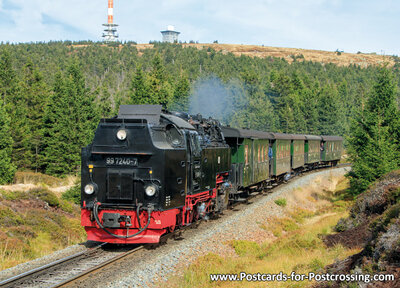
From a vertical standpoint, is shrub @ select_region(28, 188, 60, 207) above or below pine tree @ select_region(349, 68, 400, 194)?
below

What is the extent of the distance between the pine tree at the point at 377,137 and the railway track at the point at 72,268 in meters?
15.8

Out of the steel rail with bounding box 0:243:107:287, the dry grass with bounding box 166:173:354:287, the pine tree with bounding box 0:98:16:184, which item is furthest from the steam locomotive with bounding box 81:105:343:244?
the pine tree with bounding box 0:98:16:184

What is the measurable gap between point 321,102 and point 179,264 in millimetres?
77208

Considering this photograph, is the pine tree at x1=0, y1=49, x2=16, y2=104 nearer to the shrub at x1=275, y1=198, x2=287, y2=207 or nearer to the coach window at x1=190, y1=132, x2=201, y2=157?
the shrub at x1=275, y1=198, x2=287, y2=207

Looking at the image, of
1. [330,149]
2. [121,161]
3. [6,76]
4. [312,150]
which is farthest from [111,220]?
[6,76]

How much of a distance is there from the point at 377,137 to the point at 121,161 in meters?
17.7

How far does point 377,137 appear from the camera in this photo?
2292cm

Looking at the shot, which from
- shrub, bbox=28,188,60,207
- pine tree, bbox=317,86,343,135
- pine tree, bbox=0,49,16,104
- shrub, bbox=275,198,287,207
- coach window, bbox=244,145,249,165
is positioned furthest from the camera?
pine tree, bbox=317,86,343,135

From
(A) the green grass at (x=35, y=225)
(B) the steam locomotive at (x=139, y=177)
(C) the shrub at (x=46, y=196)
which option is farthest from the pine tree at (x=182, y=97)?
(B) the steam locomotive at (x=139, y=177)

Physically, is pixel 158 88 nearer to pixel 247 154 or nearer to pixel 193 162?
pixel 247 154

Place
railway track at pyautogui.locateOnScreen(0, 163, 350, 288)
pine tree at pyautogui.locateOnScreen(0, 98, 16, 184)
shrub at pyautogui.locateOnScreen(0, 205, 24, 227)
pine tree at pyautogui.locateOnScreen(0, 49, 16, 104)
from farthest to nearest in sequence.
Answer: pine tree at pyautogui.locateOnScreen(0, 49, 16, 104) → pine tree at pyautogui.locateOnScreen(0, 98, 16, 184) → shrub at pyautogui.locateOnScreen(0, 205, 24, 227) → railway track at pyautogui.locateOnScreen(0, 163, 350, 288)

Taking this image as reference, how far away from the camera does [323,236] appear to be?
13531mm

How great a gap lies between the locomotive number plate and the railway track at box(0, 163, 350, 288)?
2294mm

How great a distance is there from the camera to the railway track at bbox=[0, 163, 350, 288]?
26.3ft
